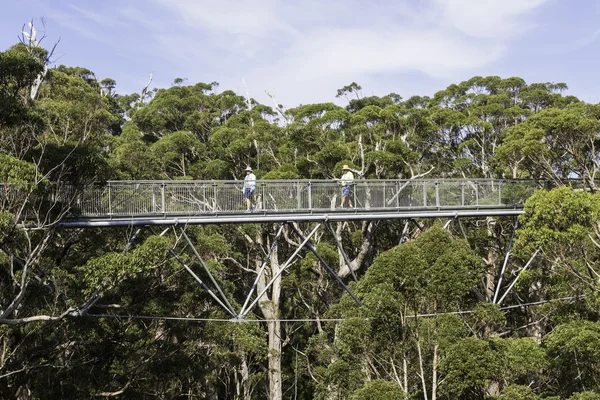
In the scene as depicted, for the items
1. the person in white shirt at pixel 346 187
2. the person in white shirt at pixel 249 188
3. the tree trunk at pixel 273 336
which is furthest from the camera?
the tree trunk at pixel 273 336

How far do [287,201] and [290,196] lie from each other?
0.50 ft

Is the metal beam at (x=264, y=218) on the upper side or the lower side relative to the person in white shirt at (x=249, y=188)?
lower

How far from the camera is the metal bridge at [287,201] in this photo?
14422 mm

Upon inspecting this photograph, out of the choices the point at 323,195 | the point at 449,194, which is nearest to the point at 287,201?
the point at 323,195

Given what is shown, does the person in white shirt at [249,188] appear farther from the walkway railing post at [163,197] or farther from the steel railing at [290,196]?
the walkway railing post at [163,197]

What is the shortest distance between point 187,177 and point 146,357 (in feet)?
29.4

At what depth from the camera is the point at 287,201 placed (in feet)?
53.1

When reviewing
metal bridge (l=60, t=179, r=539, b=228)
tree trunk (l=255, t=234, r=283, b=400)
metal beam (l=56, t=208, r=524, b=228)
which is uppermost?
metal bridge (l=60, t=179, r=539, b=228)

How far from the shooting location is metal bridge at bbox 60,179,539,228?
47.3 feet

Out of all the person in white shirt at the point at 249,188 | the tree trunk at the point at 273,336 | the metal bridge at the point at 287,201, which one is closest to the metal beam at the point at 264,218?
the metal bridge at the point at 287,201

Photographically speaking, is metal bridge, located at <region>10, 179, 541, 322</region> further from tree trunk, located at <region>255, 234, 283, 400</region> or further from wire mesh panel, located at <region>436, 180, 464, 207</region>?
tree trunk, located at <region>255, 234, 283, 400</region>

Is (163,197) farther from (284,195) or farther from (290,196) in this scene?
(290,196)

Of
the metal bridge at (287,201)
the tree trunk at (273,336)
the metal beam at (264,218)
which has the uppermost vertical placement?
the metal bridge at (287,201)

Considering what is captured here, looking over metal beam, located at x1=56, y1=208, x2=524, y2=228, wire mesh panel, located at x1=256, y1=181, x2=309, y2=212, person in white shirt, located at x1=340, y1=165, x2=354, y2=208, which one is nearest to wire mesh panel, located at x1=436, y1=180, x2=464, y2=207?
metal beam, located at x1=56, y1=208, x2=524, y2=228
